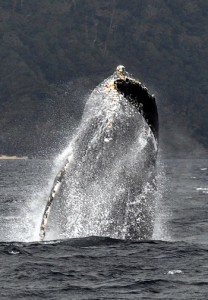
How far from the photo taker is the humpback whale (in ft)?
58.5

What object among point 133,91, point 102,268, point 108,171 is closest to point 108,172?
point 108,171

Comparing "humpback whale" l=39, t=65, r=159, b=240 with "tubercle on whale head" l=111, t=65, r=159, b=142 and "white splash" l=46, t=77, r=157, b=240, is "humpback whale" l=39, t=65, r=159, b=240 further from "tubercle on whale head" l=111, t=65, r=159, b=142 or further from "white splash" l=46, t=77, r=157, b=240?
"tubercle on whale head" l=111, t=65, r=159, b=142

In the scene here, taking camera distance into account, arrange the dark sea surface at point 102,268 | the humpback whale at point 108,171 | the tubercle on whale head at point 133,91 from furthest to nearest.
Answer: the humpback whale at point 108,171 → the tubercle on whale head at point 133,91 → the dark sea surface at point 102,268

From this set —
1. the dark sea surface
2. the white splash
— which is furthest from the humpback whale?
the dark sea surface

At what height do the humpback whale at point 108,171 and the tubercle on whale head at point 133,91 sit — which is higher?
the tubercle on whale head at point 133,91

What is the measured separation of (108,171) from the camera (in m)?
18.1

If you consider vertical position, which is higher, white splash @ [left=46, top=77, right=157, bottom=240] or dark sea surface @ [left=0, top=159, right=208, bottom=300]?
white splash @ [left=46, top=77, right=157, bottom=240]

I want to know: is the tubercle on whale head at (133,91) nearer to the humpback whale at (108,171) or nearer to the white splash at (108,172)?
the humpback whale at (108,171)

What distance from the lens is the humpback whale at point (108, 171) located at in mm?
17828

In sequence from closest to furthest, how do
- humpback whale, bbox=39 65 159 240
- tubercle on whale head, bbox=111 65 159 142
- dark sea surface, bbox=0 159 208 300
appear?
dark sea surface, bbox=0 159 208 300, tubercle on whale head, bbox=111 65 159 142, humpback whale, bbox=39 65 159 240

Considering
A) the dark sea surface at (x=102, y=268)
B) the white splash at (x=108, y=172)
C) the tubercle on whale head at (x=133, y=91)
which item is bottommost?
the dark sea surface at (x=102, y=268)

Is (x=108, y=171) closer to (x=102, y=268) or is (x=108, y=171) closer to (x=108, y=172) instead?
(x=108, y=172)

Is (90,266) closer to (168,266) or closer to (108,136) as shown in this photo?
(168,266)

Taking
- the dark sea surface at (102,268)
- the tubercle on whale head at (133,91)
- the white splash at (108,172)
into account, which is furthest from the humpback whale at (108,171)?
the dark sea surface at (102,268)
